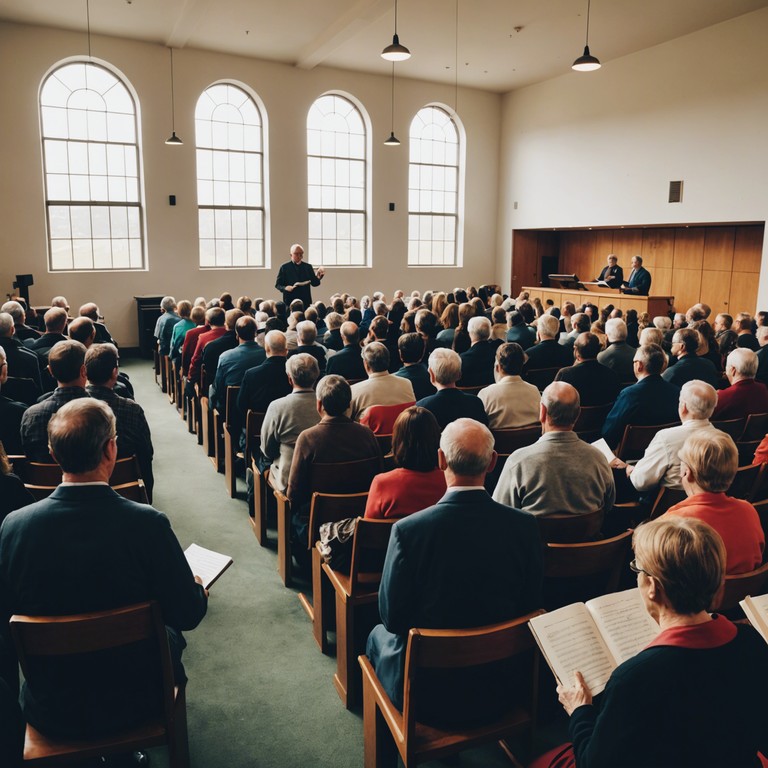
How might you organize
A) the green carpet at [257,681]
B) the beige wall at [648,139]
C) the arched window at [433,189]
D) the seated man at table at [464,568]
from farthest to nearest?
the arched window at [433,189]
the beige wall at [648,139]
the green carpet at [257,681]
the seated man at table at [464,568]

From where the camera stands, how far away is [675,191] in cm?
1177

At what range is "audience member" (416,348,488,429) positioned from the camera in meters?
3.95

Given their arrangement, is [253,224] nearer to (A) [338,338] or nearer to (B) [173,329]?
(B) [173,329]

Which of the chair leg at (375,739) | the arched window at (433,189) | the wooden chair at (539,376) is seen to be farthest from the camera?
the arched window at (433,189)

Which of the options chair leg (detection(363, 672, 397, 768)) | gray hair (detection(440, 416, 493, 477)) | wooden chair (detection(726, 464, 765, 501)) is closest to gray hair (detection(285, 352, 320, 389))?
gray hair (detection(440, 416, 493, 477))

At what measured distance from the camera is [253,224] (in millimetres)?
13516

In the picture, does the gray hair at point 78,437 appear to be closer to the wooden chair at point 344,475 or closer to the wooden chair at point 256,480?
the wooden chair at point 344,475

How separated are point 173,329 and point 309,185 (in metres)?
7.08

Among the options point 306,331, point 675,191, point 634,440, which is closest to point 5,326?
point 306,331

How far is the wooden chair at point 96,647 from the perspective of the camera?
5.81 feet

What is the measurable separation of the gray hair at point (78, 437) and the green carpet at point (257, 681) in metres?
1.25

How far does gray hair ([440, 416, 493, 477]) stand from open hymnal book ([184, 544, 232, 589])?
2.87 feet

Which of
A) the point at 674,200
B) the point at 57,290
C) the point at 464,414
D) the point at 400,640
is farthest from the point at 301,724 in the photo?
the point at 674,200

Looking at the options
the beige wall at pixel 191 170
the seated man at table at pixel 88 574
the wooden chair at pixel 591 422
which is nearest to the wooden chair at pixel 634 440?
the wooden chair at pixel 591 422
